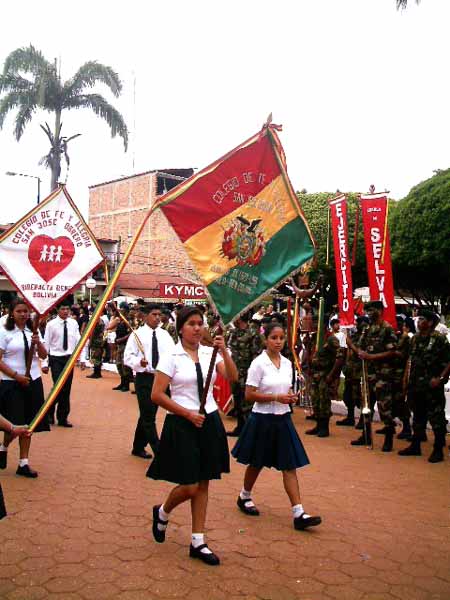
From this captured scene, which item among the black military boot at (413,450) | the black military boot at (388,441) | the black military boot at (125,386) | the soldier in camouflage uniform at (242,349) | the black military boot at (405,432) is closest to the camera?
the black military boot at (413,450)

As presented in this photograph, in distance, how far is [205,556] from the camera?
4105 millimetres

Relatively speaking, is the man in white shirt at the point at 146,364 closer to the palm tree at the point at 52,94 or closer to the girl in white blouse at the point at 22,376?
the girl in white blouse at the point at 22,376

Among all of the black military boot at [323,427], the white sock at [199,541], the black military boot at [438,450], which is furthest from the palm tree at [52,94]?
the white sock at [199,541]

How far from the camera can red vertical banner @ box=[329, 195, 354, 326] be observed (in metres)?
8.26

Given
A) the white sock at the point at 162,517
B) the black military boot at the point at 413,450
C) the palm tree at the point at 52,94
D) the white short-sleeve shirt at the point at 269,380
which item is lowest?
the black military boot at the point at 413,450

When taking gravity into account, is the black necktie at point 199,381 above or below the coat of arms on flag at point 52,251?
below

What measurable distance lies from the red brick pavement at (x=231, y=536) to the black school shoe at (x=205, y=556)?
1.9 inches

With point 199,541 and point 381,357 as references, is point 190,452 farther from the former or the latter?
point 381,357

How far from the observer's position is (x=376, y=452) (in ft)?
25.6

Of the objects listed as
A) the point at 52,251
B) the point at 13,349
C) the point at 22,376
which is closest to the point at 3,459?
the point at 22,376

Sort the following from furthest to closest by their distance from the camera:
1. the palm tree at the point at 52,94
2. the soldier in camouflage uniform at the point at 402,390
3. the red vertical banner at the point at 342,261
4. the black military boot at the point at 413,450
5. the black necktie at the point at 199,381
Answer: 1. the palm tree at the point at 52,94
2. the soldier in camouflage uniform at the point at 402,390
3. the red vertical banner at the point at 342,261
4. the black military boot at the point at 413,450
5. the black necktie at the point at 199,381

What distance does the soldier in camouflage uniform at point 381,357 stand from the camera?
25.5 feet

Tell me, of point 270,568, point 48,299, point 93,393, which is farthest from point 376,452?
point 93,393

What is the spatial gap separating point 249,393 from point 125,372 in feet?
27.5
